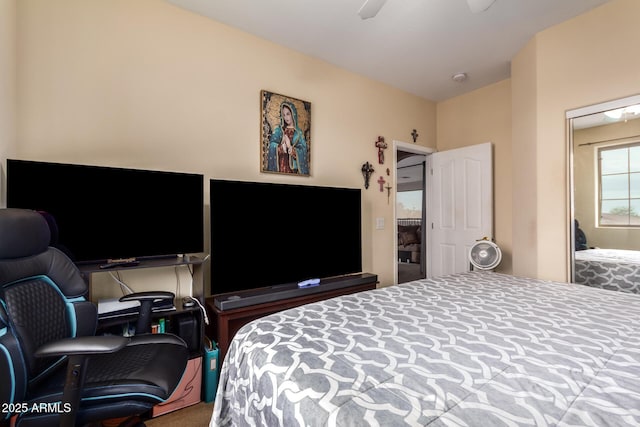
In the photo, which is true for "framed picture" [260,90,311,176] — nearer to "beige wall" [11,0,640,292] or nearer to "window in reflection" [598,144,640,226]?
"beige wall" [11,0,640,292]

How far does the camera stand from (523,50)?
2795mm

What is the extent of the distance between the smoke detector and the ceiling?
2.1 inches

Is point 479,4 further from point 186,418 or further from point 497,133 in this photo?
point 186,418

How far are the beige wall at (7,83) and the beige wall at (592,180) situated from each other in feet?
12.9

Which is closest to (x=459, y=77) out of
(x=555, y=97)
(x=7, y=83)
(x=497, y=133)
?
(x=497, y=133)

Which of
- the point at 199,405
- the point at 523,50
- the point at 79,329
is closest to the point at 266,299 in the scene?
the point at 199,405

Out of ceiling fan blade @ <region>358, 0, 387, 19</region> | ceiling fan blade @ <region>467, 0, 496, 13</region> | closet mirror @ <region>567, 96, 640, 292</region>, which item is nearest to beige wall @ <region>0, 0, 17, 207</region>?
ceiling fan blade @ <region>358, 0, 387, 19</region>

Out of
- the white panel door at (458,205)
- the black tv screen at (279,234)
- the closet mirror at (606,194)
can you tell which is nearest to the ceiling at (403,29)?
the closet mirror at (606,194)

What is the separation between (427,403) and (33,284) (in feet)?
5.21

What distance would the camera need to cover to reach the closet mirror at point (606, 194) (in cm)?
220

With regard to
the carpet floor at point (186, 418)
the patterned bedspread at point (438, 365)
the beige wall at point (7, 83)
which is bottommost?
the carpet floor at point (186, 418)

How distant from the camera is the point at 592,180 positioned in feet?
7.86

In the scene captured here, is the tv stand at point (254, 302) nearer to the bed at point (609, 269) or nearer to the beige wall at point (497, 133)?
the bed at point (609, 269)

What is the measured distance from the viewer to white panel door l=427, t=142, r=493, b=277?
11.5 ft
